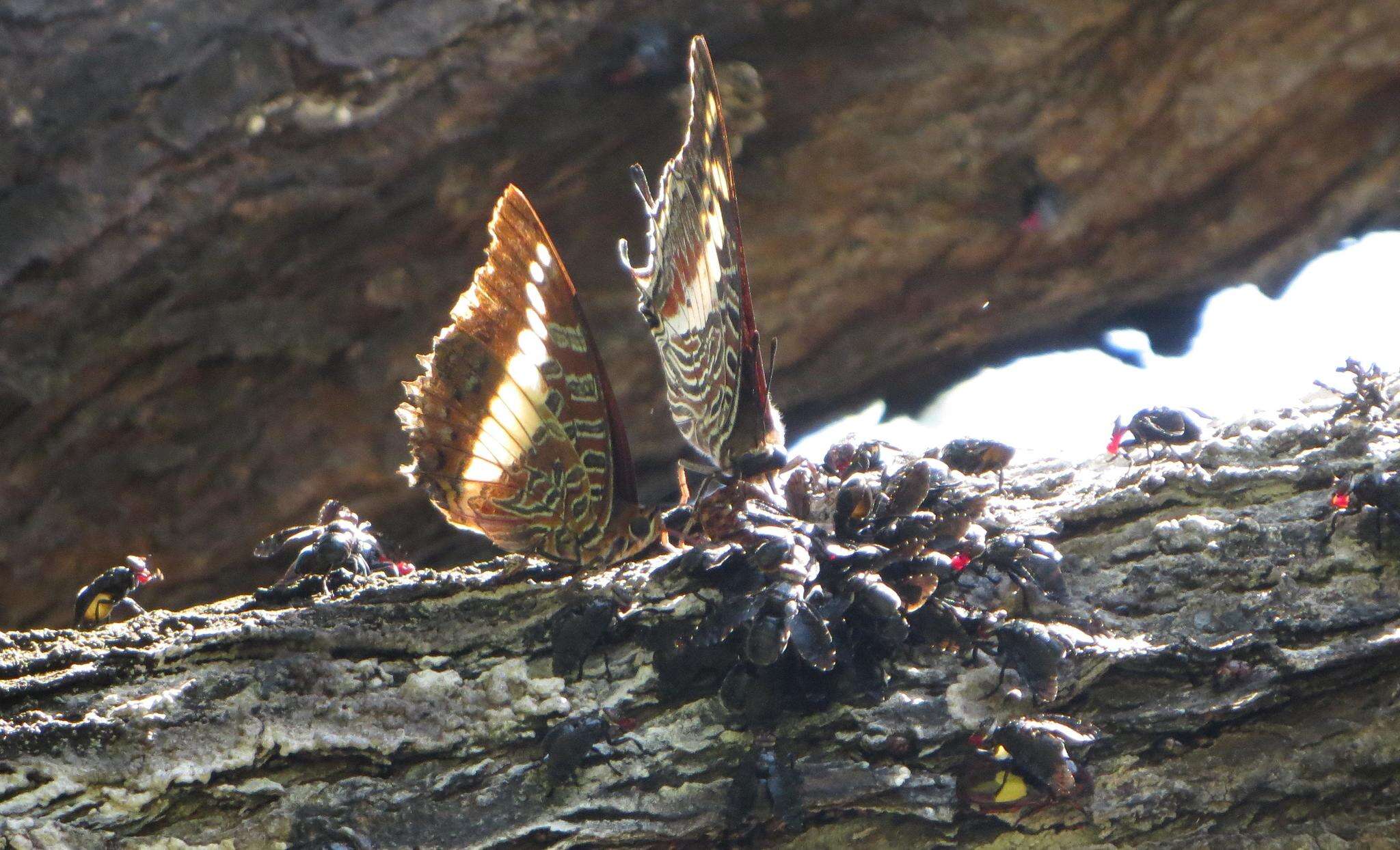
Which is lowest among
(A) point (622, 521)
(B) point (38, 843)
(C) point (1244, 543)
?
(B) point (38, 843)

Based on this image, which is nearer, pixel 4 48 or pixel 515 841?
pixel 515 841

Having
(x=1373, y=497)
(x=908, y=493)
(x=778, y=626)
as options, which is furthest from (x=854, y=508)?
(x=1373, y=497)

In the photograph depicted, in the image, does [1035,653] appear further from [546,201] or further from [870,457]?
[546,201]

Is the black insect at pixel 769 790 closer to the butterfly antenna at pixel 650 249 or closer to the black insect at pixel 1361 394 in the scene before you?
the butterfly antenna at pixel 650 249

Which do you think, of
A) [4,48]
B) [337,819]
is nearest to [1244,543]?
[337,819]

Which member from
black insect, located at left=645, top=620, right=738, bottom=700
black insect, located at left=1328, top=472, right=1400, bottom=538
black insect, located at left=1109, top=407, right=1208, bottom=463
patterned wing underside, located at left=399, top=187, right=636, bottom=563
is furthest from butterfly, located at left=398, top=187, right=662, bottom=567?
black insect, located at left=1328, top=472, right=1400, bottom=538

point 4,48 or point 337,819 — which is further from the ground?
point 4,48

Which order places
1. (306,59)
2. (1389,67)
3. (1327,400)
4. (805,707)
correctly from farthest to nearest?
(1389,67)
(306,59)
(1327,400)
(805,707)

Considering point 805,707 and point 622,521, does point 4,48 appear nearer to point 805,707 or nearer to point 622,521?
point 622,521
